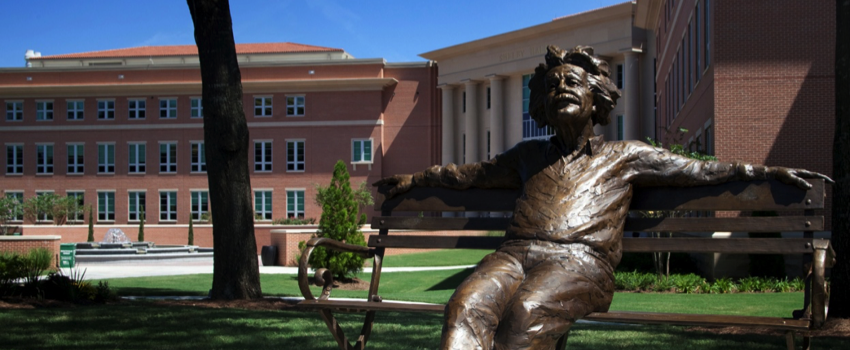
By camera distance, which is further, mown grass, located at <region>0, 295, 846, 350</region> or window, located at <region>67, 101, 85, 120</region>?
window, located at <region>67, 101, 85, 120</region>

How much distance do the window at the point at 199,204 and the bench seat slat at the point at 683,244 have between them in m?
50.4

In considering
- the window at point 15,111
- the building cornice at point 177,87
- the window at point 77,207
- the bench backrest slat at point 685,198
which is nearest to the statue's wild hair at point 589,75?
the bench backrest slat at point 685,198

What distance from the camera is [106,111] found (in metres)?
54.4

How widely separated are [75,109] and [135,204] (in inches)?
288

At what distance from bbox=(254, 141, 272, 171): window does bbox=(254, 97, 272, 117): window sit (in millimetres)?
1834

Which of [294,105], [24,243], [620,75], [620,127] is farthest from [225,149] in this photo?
[294,105]

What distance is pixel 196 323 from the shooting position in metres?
8.02

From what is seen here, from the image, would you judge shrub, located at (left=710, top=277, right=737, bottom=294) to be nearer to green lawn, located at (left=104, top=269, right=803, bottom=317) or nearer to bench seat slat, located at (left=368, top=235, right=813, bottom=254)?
green lawn, located at (left=104, top=269, right=803, bottom=317)

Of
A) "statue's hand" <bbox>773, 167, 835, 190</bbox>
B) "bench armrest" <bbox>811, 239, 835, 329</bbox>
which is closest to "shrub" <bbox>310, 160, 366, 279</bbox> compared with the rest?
"statue's hand" <bbox>773, 167, 835, 190</bbox>

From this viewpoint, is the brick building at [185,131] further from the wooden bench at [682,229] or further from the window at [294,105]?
the wooden bench at [682,229]

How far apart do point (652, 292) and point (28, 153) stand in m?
48.7

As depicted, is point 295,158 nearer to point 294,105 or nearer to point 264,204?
point 294,105

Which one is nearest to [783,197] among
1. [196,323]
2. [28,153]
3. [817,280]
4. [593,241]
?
[817,280]

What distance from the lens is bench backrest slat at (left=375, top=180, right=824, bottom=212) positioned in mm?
4520
